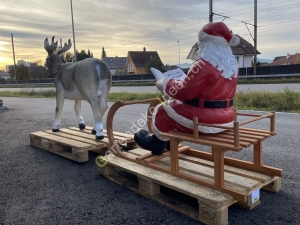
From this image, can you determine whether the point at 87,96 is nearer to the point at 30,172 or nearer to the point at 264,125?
the point at 30,172

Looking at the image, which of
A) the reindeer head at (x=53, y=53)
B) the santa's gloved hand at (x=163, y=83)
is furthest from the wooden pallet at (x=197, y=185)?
the reindeer head at (x=53, y=53)

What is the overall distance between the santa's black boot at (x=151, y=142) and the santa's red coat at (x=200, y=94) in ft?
1.49

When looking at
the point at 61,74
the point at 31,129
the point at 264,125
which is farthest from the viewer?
the point at 31,129

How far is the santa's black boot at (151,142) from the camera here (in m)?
3.45

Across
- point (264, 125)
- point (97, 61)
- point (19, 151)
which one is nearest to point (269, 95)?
point (264, 125)

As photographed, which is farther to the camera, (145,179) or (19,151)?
(19,151)

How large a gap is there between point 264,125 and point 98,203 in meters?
4.82

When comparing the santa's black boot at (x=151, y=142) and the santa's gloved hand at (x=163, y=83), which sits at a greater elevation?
the santa's gloved hand at (x=163, y=83)

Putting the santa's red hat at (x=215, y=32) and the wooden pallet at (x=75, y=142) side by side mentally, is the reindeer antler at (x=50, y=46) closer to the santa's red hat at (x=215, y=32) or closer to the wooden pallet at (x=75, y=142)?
the wooden pallet at (x=75, y=142)

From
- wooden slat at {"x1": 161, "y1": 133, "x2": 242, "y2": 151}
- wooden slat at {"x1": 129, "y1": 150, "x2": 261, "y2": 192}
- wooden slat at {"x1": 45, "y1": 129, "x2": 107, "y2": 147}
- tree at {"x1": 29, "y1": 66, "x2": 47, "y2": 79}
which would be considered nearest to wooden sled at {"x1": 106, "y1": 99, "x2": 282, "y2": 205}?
wooden slat at {"x1": 161, "y1": 133, "x2": 242, "y2": 151}

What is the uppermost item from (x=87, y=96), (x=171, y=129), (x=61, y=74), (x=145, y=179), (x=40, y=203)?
(x=61, y=74)

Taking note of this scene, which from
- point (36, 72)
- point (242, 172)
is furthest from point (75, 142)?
point (36, 72)

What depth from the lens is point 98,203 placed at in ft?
9.70

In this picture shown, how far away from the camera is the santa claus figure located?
8.99ft
